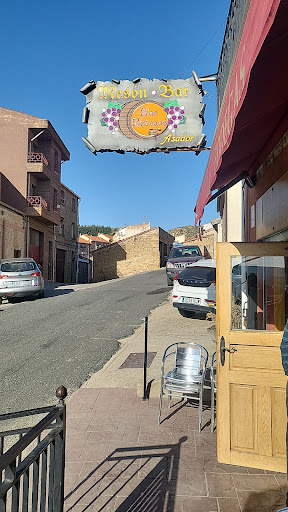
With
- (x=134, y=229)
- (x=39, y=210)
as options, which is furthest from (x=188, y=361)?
(x=134, y=229)

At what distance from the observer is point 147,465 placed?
3.28 m

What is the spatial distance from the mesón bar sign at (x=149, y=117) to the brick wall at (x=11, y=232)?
14971 millimetres

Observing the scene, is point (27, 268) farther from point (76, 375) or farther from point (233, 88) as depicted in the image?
point (233, 88)

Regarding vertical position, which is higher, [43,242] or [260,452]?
[43,242]

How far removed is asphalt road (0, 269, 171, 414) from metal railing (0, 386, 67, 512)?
3027 millimetres

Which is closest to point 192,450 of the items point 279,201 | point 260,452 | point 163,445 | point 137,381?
point 163,445

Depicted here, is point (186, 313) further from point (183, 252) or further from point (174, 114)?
point (183, 252)

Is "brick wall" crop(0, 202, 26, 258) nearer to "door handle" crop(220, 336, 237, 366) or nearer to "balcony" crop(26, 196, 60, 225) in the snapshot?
"balcony" crop(26, 196, 60, 225)

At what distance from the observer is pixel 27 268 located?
1407 centimetres

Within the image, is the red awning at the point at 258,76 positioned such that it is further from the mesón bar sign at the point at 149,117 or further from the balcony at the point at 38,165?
the balcony at the point at 38,165

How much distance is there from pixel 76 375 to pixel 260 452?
343 centimetres

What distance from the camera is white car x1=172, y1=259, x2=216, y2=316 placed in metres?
9.75

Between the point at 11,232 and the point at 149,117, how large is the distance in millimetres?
17069

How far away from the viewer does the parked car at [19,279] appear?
13.4m
